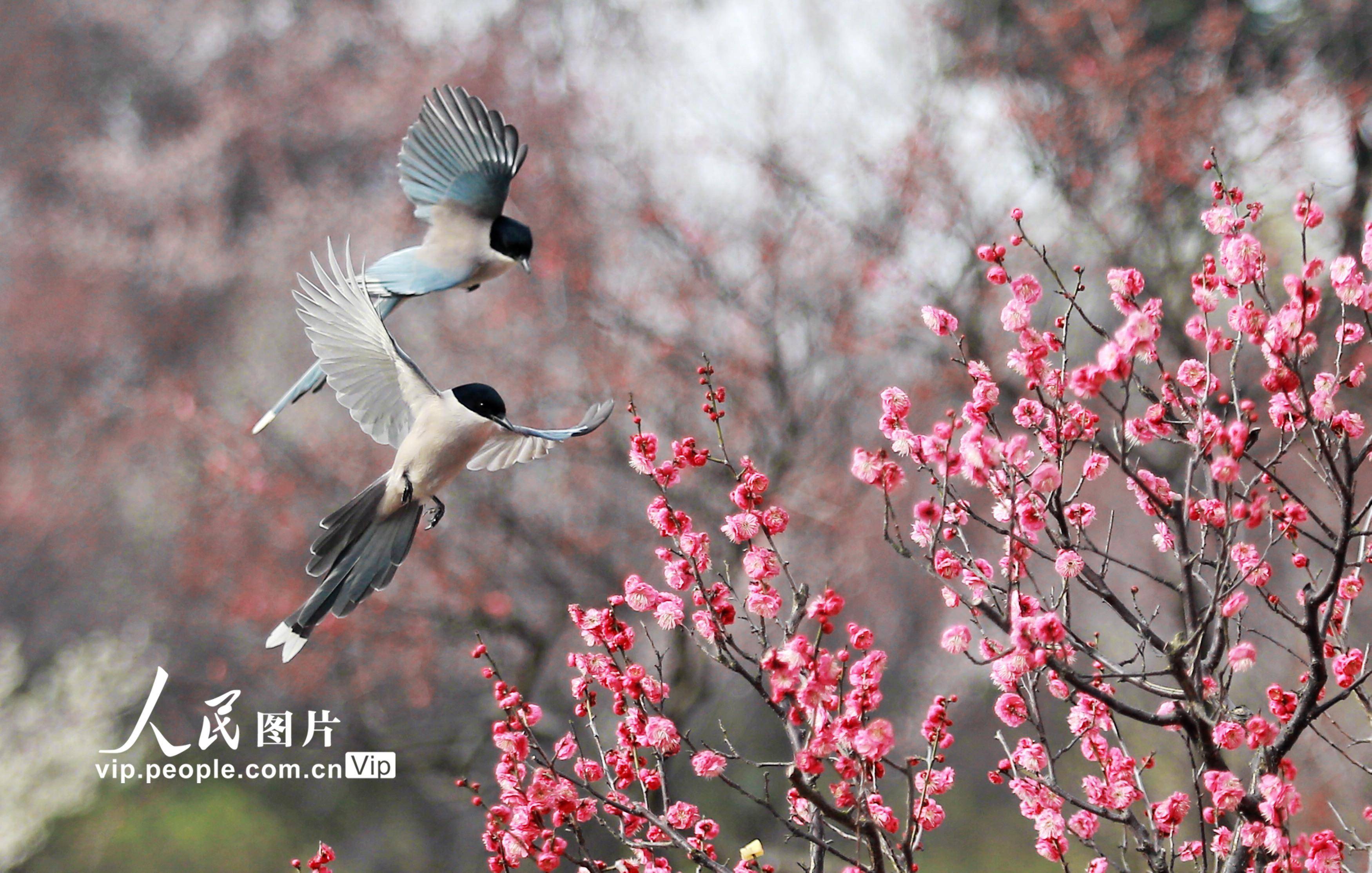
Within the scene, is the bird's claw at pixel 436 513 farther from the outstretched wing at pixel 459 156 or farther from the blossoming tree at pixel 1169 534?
the blossoming tree at pixel 1169 534

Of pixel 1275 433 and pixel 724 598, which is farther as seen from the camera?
pixel 1275 433

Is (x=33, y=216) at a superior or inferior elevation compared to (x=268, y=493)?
superior

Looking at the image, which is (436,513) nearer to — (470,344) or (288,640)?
(288,640)

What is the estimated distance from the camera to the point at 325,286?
87 centimetres

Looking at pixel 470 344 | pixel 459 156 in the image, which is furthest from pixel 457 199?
pixel 470 344

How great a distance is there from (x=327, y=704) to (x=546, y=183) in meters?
2.45

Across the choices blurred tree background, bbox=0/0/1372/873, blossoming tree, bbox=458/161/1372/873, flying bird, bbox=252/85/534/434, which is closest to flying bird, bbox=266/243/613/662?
flying bird, bbox=252/85/534/434

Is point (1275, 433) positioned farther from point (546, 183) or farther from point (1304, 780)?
point (546, 183)

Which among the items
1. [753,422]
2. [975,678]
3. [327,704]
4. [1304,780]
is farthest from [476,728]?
[1304,780]

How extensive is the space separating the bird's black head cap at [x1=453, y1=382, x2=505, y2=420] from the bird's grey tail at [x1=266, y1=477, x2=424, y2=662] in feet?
0.34

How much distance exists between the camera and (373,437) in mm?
957

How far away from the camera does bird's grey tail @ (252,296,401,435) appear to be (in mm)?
938

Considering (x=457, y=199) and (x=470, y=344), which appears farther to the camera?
(x=470, y=344)

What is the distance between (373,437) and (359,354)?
0.28 feet
